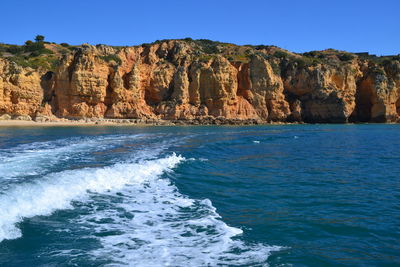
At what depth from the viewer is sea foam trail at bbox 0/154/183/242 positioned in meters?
7.18

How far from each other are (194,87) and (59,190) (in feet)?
192

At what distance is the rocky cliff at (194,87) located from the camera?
59.2 meters

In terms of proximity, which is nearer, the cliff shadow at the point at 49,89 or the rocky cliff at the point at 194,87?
the rocky cliff at the point at 194,87

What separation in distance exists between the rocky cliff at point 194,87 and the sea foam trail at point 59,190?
50.1 metres

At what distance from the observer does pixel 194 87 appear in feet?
219

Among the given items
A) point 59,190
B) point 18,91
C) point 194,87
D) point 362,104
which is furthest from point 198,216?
point 362,104

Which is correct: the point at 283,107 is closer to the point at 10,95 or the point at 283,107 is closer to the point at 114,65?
the point at 114,65

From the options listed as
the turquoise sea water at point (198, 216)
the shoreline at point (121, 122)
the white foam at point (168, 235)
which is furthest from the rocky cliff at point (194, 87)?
the white foam at point (168, 235)

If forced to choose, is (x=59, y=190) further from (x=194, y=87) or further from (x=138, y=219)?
(x=194, y=87)

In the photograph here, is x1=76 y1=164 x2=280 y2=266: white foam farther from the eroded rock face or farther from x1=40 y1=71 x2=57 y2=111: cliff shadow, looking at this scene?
x1=40 y1=71 x2=57 y2=111: cliff shadow

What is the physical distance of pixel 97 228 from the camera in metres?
6.87

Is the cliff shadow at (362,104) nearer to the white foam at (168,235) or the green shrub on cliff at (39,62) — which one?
the green shrub on cliff at (39,62)

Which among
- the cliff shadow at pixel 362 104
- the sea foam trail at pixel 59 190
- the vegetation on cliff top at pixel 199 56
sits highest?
Result: the vegetation on cliff top at pixel 199 56

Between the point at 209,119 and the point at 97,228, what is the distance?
57.8 metres
